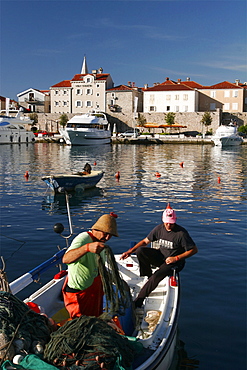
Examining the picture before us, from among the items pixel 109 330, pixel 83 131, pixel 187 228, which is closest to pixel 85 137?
pixel 83 131

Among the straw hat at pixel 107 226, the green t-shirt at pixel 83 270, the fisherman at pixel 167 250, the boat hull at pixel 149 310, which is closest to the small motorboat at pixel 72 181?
the boat hull at pixel 149 310

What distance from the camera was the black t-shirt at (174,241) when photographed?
7414 millimetres

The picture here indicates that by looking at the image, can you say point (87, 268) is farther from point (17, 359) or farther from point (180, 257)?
point (180, 257)

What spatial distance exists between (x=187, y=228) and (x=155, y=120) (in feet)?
243

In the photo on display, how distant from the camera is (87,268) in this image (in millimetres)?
5703

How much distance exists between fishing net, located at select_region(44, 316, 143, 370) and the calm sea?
7.05 ft

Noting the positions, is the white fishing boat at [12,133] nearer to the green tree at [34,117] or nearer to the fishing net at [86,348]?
the green tree at [34,117]

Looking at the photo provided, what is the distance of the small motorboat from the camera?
19953mm

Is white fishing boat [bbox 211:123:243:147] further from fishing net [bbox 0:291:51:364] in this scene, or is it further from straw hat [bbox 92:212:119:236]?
fishing net [bbox 0:291:51:364]

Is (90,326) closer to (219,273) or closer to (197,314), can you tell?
(197,314)

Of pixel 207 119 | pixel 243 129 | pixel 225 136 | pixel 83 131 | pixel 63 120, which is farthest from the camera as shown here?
pixel 63 120

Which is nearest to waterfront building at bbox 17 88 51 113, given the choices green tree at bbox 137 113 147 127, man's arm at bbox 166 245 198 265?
green tree at bbox 137 113 147 127

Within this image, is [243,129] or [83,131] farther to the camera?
[243,129]

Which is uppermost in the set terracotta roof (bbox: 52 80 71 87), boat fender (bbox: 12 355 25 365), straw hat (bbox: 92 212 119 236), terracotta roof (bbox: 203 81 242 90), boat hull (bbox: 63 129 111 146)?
terracotta roof (bbox: 52 80 71 87)
